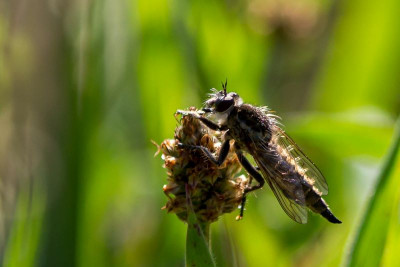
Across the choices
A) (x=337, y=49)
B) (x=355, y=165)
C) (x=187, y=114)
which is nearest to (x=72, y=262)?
(x=187, y=114)

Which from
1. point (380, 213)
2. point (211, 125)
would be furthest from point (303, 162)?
point (380, 213)

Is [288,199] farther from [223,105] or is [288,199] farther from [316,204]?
[223,105]

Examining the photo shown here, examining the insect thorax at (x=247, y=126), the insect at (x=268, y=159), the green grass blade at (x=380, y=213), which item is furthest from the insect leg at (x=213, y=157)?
the green grass blade at (x=380, y=213)

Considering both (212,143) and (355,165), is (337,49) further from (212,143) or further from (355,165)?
(212,143)

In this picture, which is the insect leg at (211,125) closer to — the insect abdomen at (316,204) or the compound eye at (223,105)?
the compound eye at (223,105)

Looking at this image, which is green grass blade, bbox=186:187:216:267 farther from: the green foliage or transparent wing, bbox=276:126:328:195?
transparent wing, bbox=276:126:328:195

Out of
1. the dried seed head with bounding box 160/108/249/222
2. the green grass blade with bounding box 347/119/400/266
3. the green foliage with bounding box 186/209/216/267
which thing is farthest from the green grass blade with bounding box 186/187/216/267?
the green grass blade with bounding box 347/119/400/266
